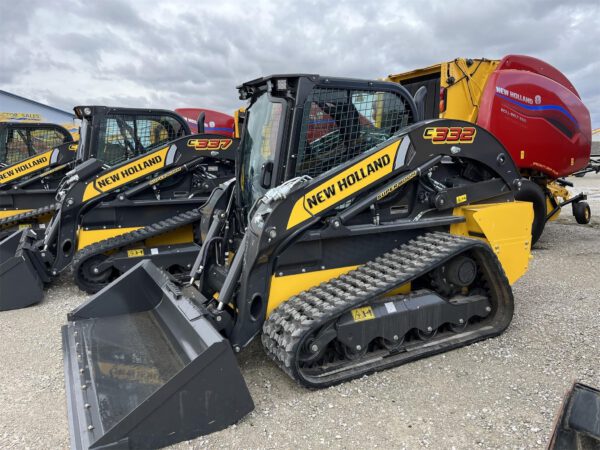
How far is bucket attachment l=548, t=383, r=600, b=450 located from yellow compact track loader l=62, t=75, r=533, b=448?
1479mm

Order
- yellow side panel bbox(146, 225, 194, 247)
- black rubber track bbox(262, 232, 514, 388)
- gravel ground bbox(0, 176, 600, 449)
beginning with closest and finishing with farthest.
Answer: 1. gravel ground bbox(0, 176, 600, 449)
2. black rubber track bbox(262, 232, 514, 388)
3. yellow side panel bbox(146, 225, 194, 247)

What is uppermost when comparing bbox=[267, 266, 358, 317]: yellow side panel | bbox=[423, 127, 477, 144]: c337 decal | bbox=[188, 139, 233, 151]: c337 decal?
bbox=[423, 127, 477, 144]: c337 decal

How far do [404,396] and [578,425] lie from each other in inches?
57.2

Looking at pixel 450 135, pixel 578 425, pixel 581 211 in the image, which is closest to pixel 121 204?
pixel 450 135

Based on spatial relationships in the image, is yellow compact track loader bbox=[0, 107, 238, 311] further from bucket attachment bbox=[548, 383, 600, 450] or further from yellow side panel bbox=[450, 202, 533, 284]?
bucket attachment bbox=[548, 383, 600, 450]

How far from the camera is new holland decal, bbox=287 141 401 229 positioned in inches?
125

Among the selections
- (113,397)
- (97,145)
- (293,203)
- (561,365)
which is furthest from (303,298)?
(97,145)

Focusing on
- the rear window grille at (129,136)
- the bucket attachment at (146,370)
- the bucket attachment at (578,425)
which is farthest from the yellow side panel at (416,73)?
the bucket attachment at (578,425)

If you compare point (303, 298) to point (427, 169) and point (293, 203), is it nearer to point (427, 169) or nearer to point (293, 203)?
point (293, 203)

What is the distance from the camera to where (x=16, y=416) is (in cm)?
285

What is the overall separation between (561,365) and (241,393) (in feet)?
7.27

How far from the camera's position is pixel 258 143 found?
12.0 feet

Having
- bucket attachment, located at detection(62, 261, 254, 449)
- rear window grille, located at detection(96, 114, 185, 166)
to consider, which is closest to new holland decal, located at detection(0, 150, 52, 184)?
rear window grille, located at detection(96, 114, 185, 166)

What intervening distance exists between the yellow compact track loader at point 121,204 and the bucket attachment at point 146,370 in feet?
5.93
